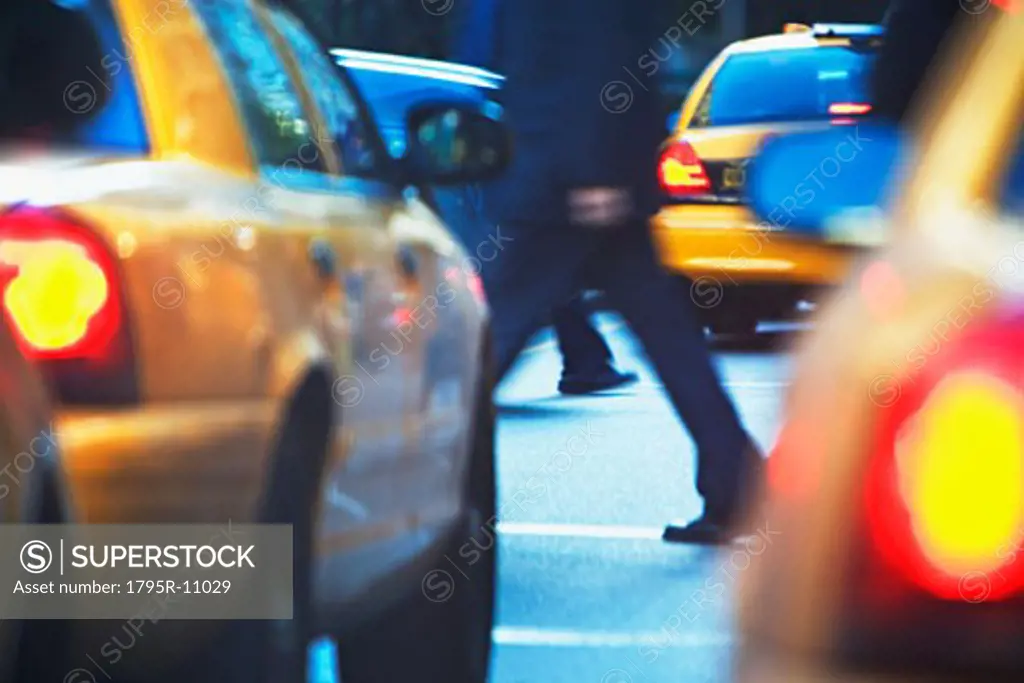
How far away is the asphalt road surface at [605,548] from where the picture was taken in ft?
17.3

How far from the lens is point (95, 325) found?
336 cm

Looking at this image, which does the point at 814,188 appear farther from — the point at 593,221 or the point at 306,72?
the point at 593,221

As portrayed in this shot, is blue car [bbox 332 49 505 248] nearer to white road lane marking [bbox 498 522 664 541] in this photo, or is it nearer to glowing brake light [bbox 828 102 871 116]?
white road lane marking [bbox 498 522 664 541]

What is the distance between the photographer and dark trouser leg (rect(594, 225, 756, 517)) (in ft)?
22.2

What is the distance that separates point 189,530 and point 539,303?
3529 mm

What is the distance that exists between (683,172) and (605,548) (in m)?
4.70

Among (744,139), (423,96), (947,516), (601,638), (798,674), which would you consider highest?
(947,516)

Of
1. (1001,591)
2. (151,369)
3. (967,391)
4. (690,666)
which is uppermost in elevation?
(967,391)

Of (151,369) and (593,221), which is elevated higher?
(151,369)

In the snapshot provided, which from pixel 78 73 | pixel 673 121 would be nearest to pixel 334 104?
pixel 78 73

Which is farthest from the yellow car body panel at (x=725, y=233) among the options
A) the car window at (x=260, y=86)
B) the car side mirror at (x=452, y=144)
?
the car window at (x=260, y=86)

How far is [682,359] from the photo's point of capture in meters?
6.86

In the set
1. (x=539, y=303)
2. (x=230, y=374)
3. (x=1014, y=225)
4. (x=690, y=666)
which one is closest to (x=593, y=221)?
(x=539, y=303)

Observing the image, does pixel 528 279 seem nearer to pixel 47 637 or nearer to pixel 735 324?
pixel 47 637
